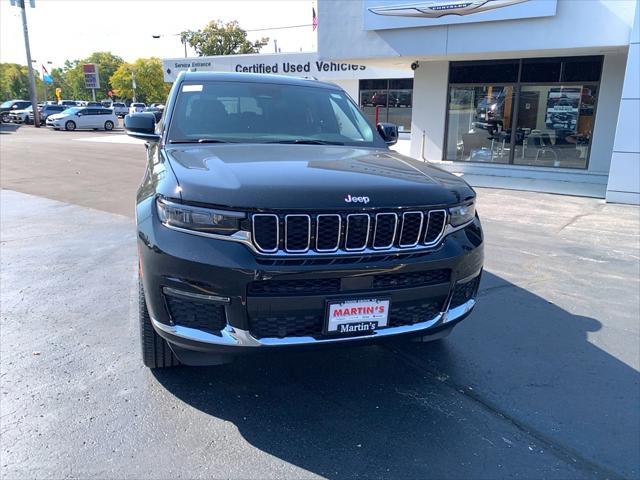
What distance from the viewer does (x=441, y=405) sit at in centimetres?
306

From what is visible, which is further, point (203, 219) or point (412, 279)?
point (412, 279)

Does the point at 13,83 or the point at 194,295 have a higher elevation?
the point at 13,83

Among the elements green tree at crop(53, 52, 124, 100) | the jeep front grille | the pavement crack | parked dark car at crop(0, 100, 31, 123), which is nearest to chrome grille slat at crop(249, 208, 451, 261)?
the jeep front grille

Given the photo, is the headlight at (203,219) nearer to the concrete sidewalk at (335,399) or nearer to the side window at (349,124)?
the concrete sidewalk at (335,399)

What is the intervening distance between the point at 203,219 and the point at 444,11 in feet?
36.7

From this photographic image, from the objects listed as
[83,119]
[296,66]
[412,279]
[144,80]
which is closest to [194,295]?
[412,279]

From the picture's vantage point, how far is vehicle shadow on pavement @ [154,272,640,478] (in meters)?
2.59

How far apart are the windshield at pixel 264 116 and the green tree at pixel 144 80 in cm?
7334

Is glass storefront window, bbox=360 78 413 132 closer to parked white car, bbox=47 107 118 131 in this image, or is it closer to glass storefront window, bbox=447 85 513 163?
glass storefront window, bbox=447 85 513 163

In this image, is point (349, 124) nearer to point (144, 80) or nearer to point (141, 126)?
point (141, 126)

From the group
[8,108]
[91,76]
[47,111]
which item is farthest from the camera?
[91,76]

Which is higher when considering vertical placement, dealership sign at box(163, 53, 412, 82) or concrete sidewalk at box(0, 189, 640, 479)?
dealership sign at box(163, 53, 412, 82)

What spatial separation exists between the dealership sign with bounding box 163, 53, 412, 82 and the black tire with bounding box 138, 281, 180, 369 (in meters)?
20.5

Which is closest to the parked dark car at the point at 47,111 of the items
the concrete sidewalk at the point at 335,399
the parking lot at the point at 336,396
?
the parking lot at the point at 336,396
